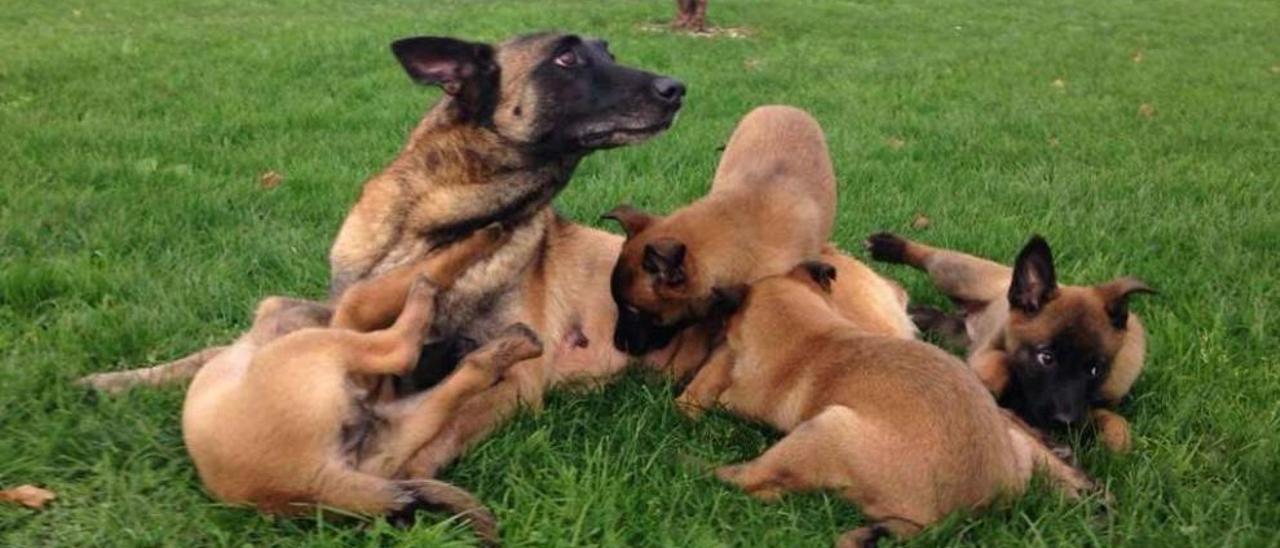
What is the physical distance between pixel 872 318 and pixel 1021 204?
235 centimetres

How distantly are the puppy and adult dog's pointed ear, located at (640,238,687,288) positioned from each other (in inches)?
31.0

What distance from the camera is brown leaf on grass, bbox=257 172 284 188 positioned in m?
6.29

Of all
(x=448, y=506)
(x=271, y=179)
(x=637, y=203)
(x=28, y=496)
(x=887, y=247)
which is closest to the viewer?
(x=448, y=506)

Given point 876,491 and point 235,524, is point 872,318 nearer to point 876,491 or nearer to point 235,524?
point 876,491

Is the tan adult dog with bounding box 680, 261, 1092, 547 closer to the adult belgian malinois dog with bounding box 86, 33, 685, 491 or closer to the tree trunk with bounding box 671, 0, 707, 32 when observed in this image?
the adult belgian malinois dog with bounding box 86, 33, 685, 491

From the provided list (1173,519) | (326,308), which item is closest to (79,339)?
(326,308)

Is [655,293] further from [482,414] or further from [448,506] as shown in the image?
[448,506]

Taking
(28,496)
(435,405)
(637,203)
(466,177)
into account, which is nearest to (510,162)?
(466,177)

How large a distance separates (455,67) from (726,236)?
124 centimetres

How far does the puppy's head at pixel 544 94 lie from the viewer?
3.95 metres

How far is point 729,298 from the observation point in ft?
13.1

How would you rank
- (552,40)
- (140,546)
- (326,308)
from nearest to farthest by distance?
(140,546) < (326,308) < (552,40)

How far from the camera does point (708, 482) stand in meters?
3.27

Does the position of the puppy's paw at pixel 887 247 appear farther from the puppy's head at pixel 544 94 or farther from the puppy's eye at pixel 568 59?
the puppy's eye at pixel 568 59
